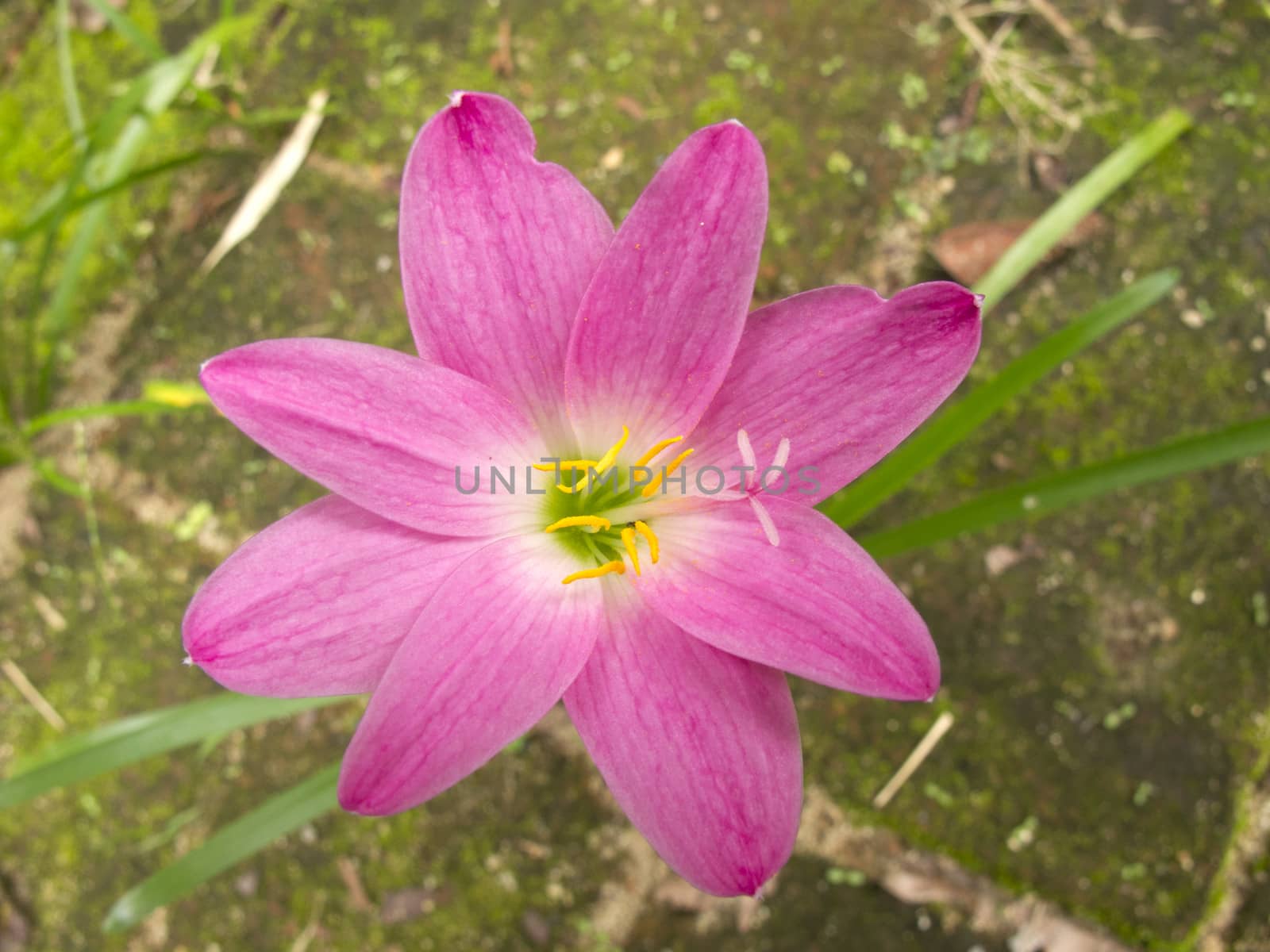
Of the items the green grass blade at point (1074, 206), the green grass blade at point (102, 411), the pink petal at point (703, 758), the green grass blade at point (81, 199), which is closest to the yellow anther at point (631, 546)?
the pink petal at point (703, 758)

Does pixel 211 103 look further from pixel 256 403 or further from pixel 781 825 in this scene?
pixel 781 825

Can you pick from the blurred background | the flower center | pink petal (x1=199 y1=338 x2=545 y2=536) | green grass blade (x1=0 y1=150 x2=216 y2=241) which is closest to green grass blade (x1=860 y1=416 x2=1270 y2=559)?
the blurred background

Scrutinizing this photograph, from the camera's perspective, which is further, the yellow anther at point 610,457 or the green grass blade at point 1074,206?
the green grass blade at point 1074,206

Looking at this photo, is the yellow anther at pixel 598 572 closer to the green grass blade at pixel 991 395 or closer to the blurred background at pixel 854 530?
the green grass blade at pixel 991 395

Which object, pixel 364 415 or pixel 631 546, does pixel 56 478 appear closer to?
pixel 364 415

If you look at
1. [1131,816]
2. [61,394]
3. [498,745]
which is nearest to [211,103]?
[61,394]
